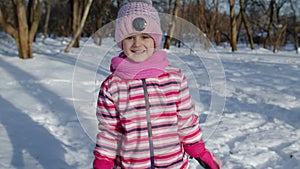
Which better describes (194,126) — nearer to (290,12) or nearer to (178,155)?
(178,155)

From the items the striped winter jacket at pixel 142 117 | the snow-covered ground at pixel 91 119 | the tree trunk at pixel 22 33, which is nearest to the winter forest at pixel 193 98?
the snow-covered ground at pixel 91 119

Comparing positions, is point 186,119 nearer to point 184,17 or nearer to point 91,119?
point 91,119

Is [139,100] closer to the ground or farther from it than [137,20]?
closer to the ground

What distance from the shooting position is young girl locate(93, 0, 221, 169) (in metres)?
1.28

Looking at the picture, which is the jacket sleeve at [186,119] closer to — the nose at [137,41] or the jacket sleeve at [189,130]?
the jacket sleeve at [189,130]

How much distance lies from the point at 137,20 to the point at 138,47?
108 millimetres

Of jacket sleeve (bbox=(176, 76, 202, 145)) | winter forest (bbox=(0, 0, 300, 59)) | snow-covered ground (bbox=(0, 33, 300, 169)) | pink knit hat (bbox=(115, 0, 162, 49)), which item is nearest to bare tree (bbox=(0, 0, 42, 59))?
winter forest (bbox=(0, 0, 300, 59))

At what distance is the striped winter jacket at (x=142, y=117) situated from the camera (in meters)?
1.29

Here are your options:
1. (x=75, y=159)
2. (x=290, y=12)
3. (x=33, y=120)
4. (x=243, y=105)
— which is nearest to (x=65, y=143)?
(x=75, y=159)

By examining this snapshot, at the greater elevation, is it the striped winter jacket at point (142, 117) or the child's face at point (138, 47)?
the child's face at point (138, 47)

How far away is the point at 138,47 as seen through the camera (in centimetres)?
128

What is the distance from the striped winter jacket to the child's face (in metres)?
0.10

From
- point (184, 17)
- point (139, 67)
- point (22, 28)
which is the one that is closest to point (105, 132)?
point (139, 67)

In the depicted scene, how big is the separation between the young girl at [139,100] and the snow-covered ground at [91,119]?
0.37 feet
